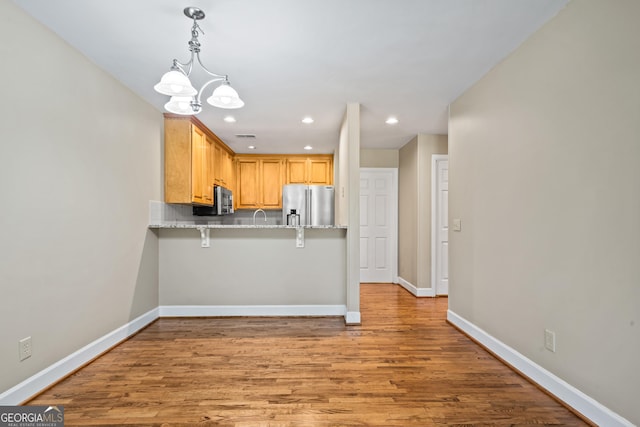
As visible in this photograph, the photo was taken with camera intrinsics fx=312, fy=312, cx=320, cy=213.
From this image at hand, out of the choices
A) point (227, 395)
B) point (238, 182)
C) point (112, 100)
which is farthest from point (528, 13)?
point (238, 182)

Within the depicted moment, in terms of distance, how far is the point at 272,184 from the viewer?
231 inches

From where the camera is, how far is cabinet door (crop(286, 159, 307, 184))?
5875 millimetres

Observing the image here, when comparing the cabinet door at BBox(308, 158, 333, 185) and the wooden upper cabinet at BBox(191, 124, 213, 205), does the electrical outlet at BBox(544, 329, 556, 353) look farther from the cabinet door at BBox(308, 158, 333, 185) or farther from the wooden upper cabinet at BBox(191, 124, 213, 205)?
the cabinet door at BBox(308, 158, 333, 185)

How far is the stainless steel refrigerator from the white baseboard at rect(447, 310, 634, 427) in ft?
9.36

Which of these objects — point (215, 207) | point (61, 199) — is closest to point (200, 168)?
point (215, 207)

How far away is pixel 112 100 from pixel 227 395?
2593 millimetres

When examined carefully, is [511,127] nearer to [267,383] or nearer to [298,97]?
[298,97]

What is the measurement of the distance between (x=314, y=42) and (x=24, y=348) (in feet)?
8.94

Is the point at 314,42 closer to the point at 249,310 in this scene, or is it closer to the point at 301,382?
the point at 301,382

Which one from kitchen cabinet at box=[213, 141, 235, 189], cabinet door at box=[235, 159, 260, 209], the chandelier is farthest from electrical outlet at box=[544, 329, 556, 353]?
cabinet door at box=[235, 159, 260, 209]

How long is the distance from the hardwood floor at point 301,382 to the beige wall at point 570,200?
1.33 feet

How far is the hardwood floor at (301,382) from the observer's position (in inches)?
69.8

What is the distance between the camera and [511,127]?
241 cm

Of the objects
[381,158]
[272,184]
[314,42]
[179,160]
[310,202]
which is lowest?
[310,202]
